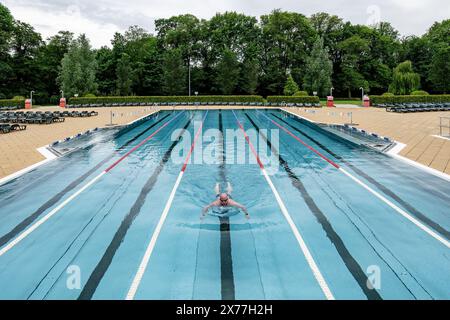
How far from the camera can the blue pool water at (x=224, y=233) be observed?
5.72 meters

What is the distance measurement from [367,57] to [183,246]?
74.3m

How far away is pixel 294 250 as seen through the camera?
693 cm

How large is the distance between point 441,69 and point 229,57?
35753mm

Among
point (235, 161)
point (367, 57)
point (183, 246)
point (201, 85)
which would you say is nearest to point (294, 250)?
point (183, 246)

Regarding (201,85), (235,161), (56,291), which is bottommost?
(56,291)

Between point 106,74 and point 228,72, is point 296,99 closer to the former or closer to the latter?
point 228,72

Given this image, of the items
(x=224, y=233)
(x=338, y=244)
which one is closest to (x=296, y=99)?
(x=224, y=233)

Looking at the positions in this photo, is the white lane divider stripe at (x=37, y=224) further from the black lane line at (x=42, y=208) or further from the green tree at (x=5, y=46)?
the green tree at (x=5, y=46)

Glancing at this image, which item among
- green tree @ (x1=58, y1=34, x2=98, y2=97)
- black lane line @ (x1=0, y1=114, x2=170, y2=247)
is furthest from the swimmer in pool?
green tree @ (x1=58, y1=34, x2=98, y2=97)

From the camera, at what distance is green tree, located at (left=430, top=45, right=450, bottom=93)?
2344 inches

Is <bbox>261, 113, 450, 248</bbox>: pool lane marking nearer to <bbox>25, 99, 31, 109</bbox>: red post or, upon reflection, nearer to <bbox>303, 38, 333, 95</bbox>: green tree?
<bbox>25, 99, 31, 109</bbox>: red post

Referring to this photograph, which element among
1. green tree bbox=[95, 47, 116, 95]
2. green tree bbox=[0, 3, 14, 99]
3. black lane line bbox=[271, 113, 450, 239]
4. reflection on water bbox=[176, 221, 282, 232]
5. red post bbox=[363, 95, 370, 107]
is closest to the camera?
black lane line bbox=[271, 113, 450, 239]

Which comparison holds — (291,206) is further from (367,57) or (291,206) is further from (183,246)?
(367,57)

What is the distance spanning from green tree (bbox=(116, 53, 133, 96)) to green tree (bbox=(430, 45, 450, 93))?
2069 inches
